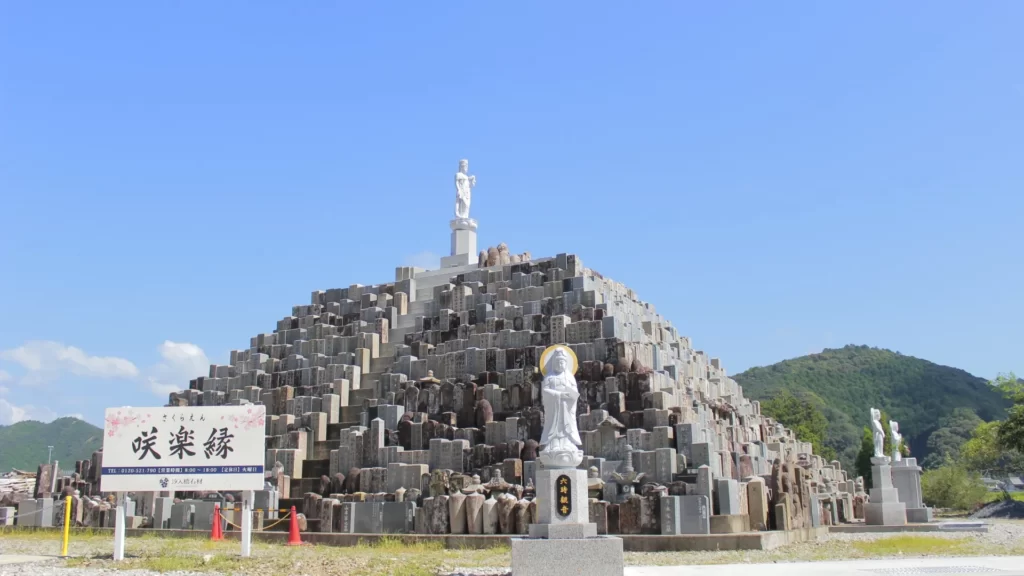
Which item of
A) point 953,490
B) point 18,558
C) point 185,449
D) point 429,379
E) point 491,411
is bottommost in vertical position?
point 18,558

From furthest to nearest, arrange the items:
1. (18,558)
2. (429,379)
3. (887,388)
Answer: (887,388)
(429,379)
(18,558)

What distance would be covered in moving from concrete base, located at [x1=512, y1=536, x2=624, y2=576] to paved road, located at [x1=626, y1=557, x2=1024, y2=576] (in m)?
0.91

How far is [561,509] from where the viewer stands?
49.3 ft

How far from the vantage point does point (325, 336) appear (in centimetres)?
3344

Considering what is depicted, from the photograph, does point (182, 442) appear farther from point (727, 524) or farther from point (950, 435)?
point (950, 435)

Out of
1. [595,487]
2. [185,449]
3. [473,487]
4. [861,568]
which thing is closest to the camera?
[861,568]

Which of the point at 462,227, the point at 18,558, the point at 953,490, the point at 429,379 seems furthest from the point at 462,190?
the point at 953,490

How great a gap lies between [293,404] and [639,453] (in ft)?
40.7

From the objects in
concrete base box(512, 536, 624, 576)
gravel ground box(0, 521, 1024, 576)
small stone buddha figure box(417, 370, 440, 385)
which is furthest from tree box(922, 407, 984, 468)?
concrete base box(512, 536, 624, 576)

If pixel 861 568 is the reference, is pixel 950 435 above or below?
above

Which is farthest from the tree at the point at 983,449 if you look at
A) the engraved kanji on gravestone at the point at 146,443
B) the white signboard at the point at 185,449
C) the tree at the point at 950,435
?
the tree at the point at 950,435

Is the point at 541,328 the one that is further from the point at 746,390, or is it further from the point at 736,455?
the point at 746,390

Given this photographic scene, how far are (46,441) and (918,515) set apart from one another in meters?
164

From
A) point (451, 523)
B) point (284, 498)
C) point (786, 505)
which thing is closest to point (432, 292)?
point (284, 498)
